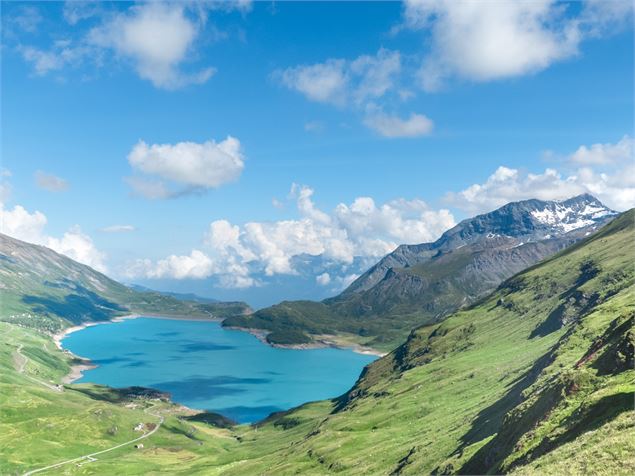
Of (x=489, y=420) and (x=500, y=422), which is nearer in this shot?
(x=500, y=422)

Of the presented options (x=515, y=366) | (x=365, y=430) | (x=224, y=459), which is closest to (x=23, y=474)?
(x=224, y=459)

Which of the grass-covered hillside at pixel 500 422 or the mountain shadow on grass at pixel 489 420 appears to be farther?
the mountain shadow on grass at pixel 489 420

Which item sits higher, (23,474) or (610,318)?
(23,474)

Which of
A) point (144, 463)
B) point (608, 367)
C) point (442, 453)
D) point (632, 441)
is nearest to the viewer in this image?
point (632, 441)

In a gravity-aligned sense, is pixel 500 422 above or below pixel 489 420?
above

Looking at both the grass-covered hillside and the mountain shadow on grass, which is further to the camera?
the mountain shadow on grass

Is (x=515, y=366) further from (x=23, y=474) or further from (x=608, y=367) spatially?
(x=23, y=474)

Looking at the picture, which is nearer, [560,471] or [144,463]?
[560,471]

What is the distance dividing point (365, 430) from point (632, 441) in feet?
390

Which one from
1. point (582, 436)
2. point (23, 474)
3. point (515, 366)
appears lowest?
point (515, 366)

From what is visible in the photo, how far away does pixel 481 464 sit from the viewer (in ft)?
210

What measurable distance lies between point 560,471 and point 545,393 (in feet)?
92.8

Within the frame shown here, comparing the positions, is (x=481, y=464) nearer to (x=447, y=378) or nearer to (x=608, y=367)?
(x=608, y=367)

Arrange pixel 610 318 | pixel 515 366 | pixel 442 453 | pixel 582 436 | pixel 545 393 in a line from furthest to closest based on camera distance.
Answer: pixel 515 366
pixel 610 318
pixel 442 453
pixel 545 393
pixel 582 436
